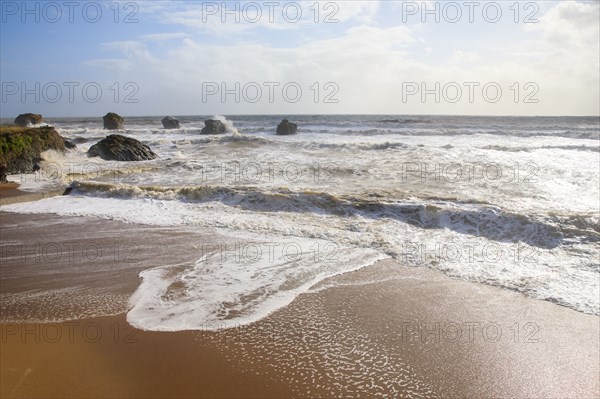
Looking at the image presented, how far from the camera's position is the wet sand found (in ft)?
9.71

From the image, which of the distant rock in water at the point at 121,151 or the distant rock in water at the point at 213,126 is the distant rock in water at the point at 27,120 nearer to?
the distant rock in water at the point at 213,126

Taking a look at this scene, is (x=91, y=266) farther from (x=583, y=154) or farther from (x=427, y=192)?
(x=583, y=154)

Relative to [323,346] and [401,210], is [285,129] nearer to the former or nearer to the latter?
[401,210]

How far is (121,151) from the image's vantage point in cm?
1711

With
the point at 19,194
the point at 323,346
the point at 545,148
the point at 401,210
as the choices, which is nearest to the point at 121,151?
the point at 19,194

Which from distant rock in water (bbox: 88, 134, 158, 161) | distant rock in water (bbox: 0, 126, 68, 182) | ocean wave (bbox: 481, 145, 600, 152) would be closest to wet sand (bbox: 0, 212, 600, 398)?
distant rock in water (bbox: 0, 126, 68, 182)

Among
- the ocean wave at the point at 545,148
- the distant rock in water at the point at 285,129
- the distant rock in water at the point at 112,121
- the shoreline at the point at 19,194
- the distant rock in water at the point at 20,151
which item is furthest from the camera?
the distant rock in water at the point at 112,121

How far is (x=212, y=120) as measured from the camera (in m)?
34.5

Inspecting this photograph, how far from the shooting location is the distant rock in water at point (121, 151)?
17000 mm

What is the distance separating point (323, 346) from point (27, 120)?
132 feet

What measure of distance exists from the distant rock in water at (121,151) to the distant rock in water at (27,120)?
22.5 m

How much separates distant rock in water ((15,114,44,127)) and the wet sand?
3604 centimetres

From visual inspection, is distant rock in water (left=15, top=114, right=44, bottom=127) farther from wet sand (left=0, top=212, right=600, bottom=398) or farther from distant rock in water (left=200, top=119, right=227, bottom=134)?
wet sand (left=0, top=212, right=600, bottom=398)

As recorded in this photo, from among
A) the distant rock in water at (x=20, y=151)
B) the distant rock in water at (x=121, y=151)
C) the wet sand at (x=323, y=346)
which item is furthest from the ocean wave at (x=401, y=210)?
the distant rock in water at (x=121, y=151)
